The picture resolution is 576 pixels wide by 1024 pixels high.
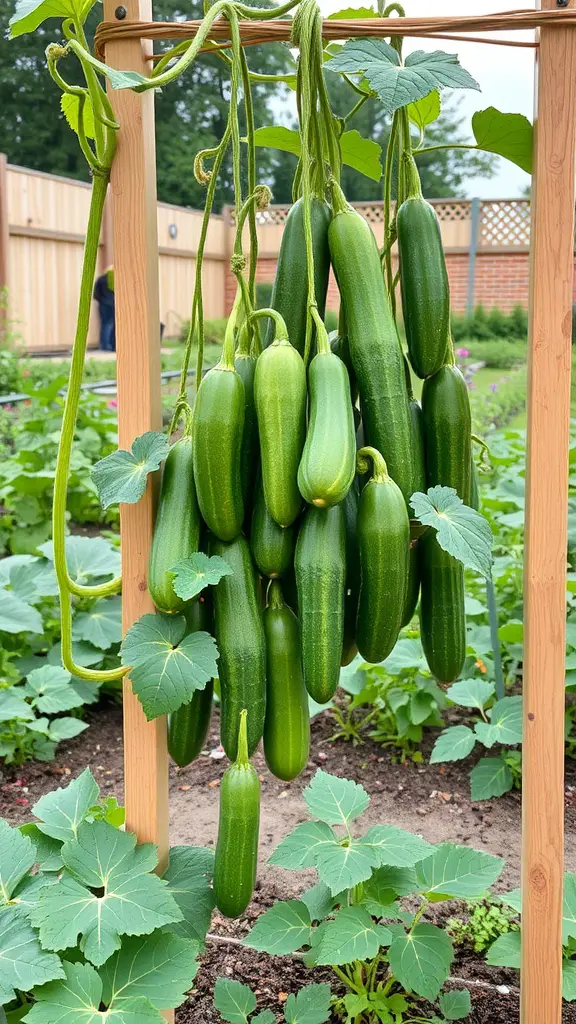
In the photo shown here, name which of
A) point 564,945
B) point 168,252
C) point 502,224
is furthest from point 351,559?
point 502,224

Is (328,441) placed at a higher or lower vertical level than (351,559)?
higher

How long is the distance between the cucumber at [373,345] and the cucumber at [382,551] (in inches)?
1.3

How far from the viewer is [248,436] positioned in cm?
113

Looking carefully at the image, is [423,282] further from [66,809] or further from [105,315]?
[105,315]

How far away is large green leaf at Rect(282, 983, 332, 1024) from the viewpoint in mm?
1334

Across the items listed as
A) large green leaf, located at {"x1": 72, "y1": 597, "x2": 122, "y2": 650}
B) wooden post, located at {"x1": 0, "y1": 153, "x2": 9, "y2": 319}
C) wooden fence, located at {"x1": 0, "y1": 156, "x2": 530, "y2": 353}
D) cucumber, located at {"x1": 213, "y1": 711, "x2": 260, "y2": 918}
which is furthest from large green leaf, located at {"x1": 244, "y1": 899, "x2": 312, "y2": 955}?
wooden post, located at {"x1": 0, "y1": 153, "x2": 9, "y2": 319}

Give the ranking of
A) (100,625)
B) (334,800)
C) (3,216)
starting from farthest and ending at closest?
1. (3,216)
2. (100,625)
3. (334,800)

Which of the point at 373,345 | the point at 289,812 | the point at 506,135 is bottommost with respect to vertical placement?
the point at 289,812

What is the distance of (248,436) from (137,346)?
0.22 meters

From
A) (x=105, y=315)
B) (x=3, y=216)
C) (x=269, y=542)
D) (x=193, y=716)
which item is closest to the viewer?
(x=269, y=542)

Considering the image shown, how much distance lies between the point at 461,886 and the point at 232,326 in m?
0.94

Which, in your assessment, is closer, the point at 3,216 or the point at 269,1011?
the point at 269,1011

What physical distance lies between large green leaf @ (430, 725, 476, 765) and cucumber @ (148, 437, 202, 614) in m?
1.33

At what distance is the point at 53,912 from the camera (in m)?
1.13
